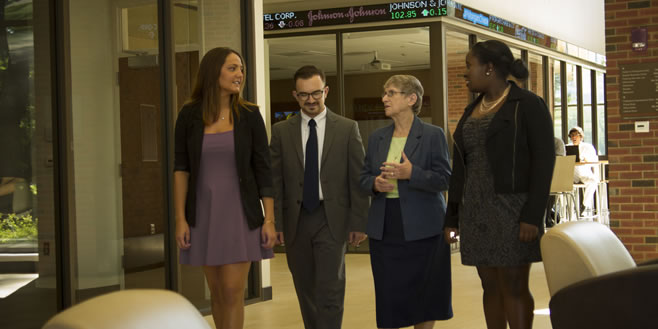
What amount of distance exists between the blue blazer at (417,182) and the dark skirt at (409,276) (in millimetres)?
57

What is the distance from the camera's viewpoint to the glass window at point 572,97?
17266 mm

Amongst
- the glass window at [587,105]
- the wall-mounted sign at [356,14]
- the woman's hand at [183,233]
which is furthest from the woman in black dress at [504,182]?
the glass window at [587,105]

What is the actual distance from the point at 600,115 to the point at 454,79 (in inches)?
335

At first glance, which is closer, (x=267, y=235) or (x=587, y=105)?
(x=267, y=235)

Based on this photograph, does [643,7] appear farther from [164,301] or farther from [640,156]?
[164,301]

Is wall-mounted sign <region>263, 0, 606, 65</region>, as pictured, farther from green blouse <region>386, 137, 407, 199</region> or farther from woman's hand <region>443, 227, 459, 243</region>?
woman's hand <region>443, 227, 459, 243</region>

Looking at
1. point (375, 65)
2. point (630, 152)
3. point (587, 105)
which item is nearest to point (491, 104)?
Result: point (630, 152)

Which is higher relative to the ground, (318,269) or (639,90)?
(639,90)

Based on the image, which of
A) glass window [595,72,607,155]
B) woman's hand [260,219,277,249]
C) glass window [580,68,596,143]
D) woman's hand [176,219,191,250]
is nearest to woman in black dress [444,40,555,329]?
woman's hand [260,219,277,249]

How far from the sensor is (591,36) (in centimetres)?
1830

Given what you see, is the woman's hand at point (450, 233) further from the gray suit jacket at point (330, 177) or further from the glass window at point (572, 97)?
the glass window at point (572, 97)

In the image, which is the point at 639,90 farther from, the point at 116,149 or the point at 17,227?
the point at 17,227

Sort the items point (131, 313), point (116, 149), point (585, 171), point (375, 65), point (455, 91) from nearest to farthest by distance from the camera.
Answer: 1. point (131, 313)
2. point (116, 149)
3. point (455, 91)
4. point (375, 65)
5. point (585, 171)

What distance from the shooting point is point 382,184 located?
438 centimetres
